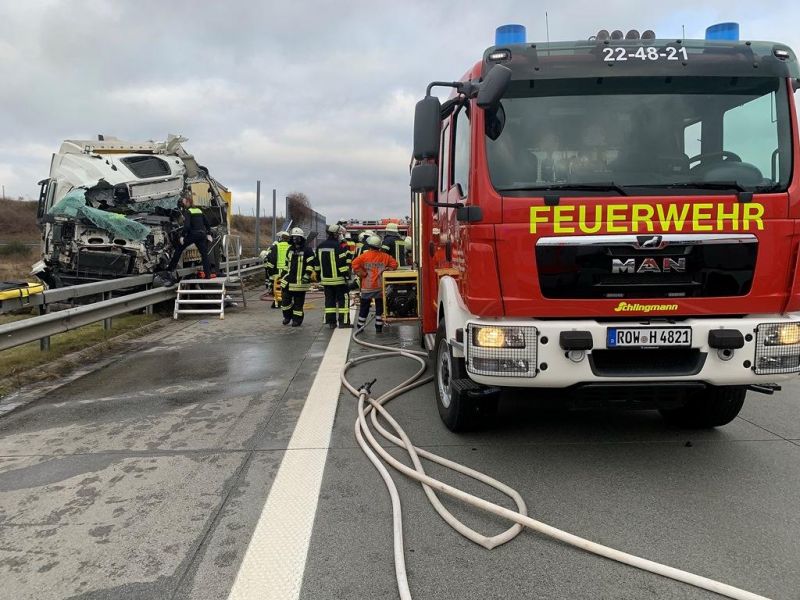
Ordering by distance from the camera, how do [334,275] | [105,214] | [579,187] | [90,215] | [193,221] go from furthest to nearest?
[193,221]
[105,214]
[90,215]
[334,275]
[579,187]

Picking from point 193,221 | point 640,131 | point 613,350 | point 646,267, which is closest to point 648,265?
Answer: point 646,267

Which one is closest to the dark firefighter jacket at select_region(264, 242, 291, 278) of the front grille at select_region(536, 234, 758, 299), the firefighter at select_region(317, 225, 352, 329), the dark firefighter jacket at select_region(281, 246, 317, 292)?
the dark firefighter jacket at select_region(281, 246, 317, 292)

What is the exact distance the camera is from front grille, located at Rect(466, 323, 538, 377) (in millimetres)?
3270

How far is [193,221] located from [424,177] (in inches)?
331

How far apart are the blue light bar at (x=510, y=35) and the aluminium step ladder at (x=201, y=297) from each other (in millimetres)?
8006

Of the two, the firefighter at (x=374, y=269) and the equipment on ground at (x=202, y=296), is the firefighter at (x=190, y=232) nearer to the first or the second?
the equipment on ground at (x=202, y=296)

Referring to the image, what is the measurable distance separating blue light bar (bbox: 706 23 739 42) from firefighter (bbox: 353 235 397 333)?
18.6 feet

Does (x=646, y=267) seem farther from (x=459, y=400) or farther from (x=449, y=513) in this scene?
(x=449, y=513)

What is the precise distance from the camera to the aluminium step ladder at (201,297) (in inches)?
420

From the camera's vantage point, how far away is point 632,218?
10.7 feet

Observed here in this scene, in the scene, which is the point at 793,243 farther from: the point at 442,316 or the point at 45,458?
the point at 45,458

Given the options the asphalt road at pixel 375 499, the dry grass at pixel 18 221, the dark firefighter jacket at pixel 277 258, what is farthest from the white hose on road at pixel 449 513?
the dry grass at pixel 18 221

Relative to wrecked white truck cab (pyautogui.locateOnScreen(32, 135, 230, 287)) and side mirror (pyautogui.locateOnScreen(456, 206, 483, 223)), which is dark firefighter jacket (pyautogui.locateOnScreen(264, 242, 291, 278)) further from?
side mirror (pyautogui.locateOnScreen(456, 206, 483, 223))

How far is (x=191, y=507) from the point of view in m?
3.13
